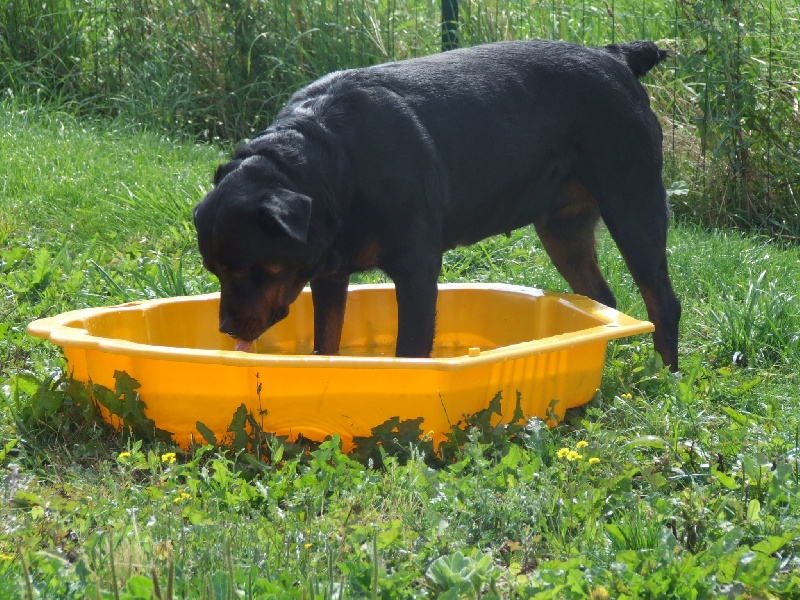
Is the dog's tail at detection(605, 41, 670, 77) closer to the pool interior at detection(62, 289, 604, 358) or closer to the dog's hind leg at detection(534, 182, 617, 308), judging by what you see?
the dog's hind leg at detection(534, 182, 617, 308)

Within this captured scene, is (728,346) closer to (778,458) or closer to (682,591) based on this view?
(778,458)

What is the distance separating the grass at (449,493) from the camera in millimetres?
2191

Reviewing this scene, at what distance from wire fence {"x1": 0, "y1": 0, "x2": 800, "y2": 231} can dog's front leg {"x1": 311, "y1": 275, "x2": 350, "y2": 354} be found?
286 cm

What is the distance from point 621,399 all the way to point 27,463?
73.5 inches

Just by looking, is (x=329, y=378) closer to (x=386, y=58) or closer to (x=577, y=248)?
(x=577, y=248)

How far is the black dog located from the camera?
3500mm

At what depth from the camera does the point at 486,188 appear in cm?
391

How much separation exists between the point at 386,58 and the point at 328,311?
3.63 m

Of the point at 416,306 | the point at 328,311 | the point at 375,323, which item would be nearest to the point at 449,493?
the point at 416,306

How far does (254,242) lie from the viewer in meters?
3.41

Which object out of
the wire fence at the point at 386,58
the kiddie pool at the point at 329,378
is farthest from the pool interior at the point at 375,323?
the wire fence at the point at 386,58

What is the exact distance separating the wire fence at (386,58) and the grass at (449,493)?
1663 millimetres

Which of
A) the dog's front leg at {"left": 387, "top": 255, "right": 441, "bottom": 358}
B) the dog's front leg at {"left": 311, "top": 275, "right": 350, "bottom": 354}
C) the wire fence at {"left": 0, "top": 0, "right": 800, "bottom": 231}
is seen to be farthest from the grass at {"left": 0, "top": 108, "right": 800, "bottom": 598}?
the wire fence at {"left": 0, "top": 0, "right": 800, "bottom": 231}

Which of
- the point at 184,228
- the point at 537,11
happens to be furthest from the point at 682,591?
the point at 537,11
